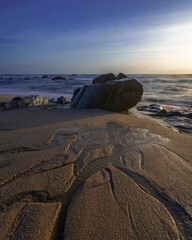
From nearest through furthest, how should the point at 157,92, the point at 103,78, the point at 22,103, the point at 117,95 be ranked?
the point at 117,95
the point at 22,103
the point at 103,78
the point at 157,92

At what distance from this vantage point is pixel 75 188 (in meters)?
2.01

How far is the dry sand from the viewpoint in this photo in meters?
1.52

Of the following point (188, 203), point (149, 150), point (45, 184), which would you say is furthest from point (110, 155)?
point (188, 203)

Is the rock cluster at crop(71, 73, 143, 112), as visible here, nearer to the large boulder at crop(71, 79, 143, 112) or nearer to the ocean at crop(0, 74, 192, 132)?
the large boulder at crop(71, 79, 143, 112)

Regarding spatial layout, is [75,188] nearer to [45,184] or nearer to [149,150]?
[45,184]

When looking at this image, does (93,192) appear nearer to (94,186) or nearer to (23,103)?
(94,186)

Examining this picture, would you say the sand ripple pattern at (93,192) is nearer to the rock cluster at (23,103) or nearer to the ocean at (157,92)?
the ocean at (157,92)

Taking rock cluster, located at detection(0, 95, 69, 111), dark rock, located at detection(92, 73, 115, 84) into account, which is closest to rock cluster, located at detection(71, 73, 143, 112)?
rock cluster, located at detection(0, 95, 69, 111)

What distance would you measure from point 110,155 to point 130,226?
1.23 m

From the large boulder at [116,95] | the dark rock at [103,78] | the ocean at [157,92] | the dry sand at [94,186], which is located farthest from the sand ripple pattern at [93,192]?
the dark rock at [103,78]

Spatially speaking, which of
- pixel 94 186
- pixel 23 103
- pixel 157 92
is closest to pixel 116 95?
pixel 23 103

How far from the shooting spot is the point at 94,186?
202 centimetres

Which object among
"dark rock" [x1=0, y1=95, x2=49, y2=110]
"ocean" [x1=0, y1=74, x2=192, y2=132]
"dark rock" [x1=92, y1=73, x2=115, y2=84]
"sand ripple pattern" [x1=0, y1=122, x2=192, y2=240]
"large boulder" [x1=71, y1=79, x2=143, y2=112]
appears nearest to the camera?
"sand ripple pattern" [x1=0, y1=122, x2=192, y2=240]

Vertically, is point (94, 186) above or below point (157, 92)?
above
